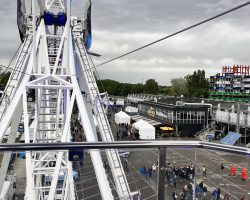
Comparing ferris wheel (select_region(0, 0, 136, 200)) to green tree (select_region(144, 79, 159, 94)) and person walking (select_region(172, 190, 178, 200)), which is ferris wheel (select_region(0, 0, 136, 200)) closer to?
person walking (select_region(172, 190, 178, 200))

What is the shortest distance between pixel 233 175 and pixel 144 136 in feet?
101

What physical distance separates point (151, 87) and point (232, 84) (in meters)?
21.6

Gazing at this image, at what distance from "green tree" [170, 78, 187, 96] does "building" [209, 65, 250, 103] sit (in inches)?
276

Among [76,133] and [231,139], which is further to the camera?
[76,133]

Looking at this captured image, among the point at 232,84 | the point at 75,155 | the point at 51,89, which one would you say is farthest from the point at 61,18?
the point at 232,84

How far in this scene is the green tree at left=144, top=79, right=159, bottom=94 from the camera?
9894 centimetres

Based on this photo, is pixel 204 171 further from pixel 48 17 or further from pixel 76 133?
pixel 76 133

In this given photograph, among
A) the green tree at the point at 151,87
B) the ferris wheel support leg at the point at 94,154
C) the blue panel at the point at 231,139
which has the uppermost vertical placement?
the green tree at the point at 151,87

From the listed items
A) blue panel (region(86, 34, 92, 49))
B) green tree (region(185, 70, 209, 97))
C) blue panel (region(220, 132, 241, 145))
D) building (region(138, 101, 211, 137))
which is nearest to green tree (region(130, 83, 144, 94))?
green tree (region(185, 70, 209, 97))

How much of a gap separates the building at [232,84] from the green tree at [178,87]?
702cm

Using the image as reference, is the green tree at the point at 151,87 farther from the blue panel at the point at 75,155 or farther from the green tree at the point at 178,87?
the blue panel at the point at 75,155

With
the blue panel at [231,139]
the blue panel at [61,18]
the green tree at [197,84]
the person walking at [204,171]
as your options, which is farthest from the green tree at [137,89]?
the person walking at [204,171]

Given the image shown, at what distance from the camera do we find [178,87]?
3634 inches

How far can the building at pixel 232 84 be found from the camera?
91625 millimetres
